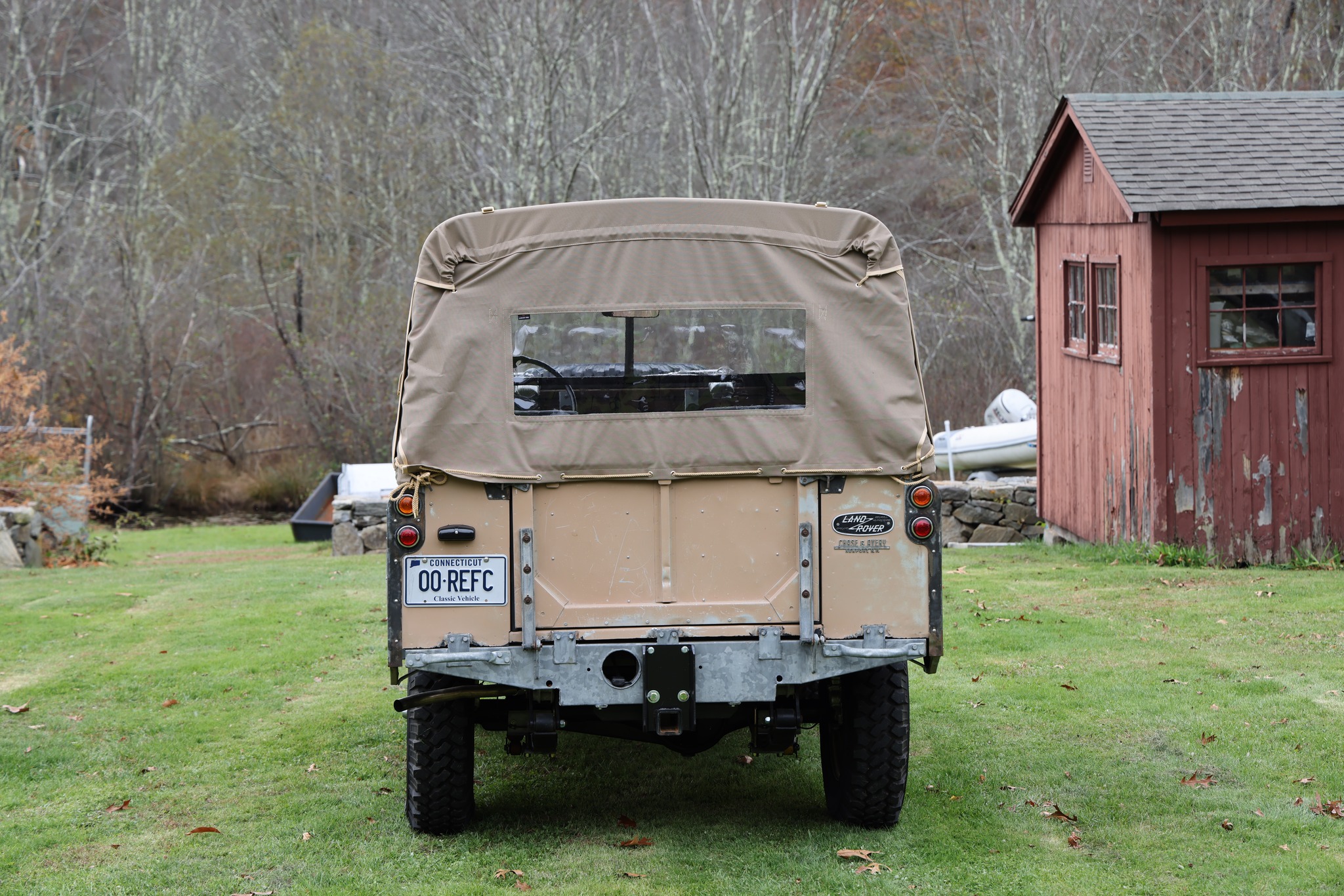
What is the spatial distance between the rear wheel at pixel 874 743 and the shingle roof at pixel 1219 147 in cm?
723

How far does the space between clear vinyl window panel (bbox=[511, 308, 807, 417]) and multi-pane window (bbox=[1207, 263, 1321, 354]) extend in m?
7.53

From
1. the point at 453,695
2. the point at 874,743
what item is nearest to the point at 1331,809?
the point at 874,743

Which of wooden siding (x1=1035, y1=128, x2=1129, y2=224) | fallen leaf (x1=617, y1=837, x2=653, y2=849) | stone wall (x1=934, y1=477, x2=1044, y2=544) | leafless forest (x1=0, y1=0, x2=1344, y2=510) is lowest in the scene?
fallen leaf (x1=617, y1=837, x2=653, y2=849)

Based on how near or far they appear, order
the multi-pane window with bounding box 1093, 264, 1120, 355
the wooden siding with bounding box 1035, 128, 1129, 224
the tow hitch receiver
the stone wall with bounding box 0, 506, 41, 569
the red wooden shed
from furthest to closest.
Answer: the stone wall with bounding box 0, 506, 41, 569 → the multi-pane window with bounding box 1093, 264, 1120, 355 → the wooden siding with bounding box 1035, 128, 1129, 224 → the red wooden shed → the tow hitch receiver

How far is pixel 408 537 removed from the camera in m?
5.10

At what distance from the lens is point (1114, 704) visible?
7.32 meters

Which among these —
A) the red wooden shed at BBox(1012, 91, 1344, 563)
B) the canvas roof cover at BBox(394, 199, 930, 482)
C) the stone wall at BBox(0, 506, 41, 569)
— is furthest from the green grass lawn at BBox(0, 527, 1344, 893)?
the stone wall at BBox(0, 506, 41, 569)

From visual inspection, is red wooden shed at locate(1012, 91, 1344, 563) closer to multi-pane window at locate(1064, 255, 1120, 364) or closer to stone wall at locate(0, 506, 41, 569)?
multi-pane window at locate(1064, 255, 1120, 364)

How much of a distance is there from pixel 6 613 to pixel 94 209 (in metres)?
20.1

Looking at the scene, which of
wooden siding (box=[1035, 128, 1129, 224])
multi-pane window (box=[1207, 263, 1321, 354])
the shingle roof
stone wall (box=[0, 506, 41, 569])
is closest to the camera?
the shingle roof

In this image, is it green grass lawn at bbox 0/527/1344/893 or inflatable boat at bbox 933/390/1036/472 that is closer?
green grass lawn at bbox 0/527/1344/893

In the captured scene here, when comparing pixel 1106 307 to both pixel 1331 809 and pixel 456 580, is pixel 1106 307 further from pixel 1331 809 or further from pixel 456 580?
pixel 456 580

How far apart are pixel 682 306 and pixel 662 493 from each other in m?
0.74

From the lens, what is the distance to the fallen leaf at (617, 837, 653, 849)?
212 inches
